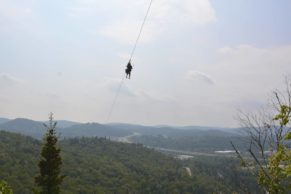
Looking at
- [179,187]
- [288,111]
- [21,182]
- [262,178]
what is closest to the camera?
[288,111]

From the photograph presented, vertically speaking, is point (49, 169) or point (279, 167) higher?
point (279, 167)

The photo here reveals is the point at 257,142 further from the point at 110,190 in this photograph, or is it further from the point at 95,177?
the point at 95,177

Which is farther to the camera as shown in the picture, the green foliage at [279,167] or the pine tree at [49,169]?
the pine tree at [49,169]

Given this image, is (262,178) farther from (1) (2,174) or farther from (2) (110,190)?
(2) (110,190)

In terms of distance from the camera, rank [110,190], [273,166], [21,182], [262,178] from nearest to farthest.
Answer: [273,166]
[262,178]
[21,182]
[110,190]

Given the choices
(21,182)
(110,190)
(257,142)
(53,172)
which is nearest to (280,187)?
(257,142)

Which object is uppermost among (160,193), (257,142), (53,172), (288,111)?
(288,111)

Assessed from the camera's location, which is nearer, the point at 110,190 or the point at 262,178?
the point at 262,178

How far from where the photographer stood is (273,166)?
9.59 metres

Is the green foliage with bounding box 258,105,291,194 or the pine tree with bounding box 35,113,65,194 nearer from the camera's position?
the green foliage with bounding box 258,105,291,194

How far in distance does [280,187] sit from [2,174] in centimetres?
16538

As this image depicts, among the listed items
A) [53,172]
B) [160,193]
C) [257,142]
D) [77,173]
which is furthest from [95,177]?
[257,142]

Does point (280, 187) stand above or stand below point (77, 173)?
above

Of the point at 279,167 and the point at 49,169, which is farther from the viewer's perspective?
the point at 49,169
